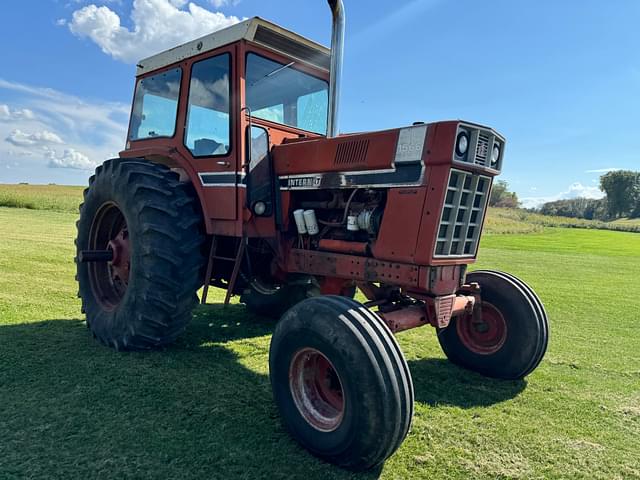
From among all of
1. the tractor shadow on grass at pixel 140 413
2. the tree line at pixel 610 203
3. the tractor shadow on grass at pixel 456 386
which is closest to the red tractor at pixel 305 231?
the tractor shadow on grass at pixel 456 386

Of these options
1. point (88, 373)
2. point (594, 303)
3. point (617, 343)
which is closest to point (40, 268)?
point (88, 373)

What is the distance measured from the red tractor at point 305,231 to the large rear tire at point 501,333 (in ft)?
0.04

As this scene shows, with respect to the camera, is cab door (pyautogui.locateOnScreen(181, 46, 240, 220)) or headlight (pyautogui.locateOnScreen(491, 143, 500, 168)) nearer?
headlight (pyautogui.locateOnScreen(491, 143, 500, 168))

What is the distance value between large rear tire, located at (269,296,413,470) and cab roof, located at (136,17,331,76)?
8.30 feet

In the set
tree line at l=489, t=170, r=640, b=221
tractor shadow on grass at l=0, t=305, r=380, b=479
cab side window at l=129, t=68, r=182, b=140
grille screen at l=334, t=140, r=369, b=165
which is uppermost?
tree line at l=489, t=170, r=640, b=221

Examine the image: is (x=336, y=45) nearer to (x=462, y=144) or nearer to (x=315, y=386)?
Result: (x=462, y=144)

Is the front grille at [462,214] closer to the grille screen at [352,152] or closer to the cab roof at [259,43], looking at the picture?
the grille screen at [352,152]

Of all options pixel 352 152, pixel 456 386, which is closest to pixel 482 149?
pixel 352 152

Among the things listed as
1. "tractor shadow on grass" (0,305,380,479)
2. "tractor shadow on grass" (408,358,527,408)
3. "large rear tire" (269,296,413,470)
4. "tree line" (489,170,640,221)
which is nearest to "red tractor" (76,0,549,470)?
"large rear tire" (269,296,413,470)

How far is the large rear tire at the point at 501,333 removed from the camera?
394cm

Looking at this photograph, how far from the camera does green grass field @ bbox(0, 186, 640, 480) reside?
2604 millimetres

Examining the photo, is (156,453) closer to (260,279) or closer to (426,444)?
(426,444)

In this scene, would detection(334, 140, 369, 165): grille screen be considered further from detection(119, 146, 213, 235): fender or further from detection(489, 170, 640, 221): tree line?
detection(489, 170, 640, 221): tree line

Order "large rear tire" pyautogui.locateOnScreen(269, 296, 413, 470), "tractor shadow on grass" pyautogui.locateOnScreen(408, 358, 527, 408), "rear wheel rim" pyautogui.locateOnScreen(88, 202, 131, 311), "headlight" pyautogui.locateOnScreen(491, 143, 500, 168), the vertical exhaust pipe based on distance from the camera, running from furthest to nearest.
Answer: "rear wheel rim" pyautogui.locateOnScreen(88, 202, 131, 311), the vertical exhaust pipe, "tractor shadow on grass" pyautogui.locateOnScreen(408, 358, 527, 408), "headlight" pyautogui.locateOnScreen(491, 143, 500, 168), "large rear tire" pyautogui.locateOnScreen(269, 296, 413, 470)
